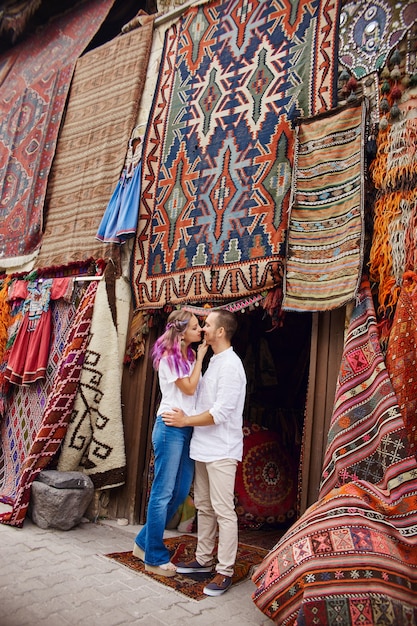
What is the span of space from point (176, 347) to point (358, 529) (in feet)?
5.25

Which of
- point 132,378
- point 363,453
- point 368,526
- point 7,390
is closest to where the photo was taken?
point 368,526

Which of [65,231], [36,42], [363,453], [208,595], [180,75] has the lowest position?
[208,595]

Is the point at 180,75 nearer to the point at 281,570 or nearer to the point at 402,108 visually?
the point at 402,108

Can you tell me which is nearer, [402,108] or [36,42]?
[402,108]

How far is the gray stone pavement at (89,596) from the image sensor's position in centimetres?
269

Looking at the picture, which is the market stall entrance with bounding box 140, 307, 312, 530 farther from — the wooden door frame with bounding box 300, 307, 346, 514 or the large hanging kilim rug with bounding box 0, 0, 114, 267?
the large hanging kilim rug with bounding box 0, 0, 114, 267

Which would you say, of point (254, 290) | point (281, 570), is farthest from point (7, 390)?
point (281, 570)

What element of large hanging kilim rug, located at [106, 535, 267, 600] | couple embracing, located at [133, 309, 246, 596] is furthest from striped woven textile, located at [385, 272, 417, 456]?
large hanging kilim rug, located at [106, 535, 267, 600]

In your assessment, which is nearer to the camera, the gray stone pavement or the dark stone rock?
the gray stone pavement

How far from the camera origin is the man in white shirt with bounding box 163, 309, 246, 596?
3197mm

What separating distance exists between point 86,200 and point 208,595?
13.4 ft

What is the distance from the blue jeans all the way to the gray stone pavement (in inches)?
7.6

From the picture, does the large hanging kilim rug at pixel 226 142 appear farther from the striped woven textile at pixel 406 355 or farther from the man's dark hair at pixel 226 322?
the striped woven textile at pixel 406 355

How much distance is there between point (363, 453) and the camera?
3.06 meters
